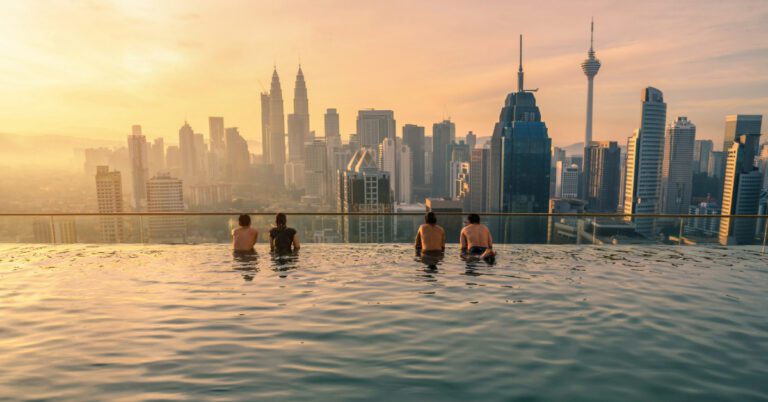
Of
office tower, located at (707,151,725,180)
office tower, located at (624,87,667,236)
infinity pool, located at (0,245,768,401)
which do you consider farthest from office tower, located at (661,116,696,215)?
infinity pool, located at (0,245,768,401)

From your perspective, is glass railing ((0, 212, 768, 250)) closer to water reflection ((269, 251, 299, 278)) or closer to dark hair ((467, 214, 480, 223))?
dark hair ((467, 214, 480, 223))

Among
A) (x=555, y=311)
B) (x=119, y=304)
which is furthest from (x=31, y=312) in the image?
(x=555, y=311)

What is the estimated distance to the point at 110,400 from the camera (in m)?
4.32

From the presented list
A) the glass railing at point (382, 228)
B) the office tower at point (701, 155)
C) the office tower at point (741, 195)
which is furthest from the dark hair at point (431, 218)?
the office tower at point (701, 155)

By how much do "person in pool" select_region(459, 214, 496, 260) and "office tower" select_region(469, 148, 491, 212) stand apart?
14570cm

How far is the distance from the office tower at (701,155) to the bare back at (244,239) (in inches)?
7561

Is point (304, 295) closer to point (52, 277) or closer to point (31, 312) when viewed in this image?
point (31, 312)

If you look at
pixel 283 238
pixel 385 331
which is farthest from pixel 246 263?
pixel 385 331

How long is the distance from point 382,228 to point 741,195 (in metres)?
65.4

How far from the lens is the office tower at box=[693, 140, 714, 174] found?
571 feet

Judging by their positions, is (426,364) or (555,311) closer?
(426,364)

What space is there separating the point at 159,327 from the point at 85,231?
936cm

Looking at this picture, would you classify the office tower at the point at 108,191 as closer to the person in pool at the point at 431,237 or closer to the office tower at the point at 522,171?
the person in pool at the point at 431,237

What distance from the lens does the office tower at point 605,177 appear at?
168m
